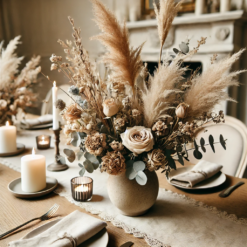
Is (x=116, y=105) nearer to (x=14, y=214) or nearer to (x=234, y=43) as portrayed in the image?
(x=14, y=214)

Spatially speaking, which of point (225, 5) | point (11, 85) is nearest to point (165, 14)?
point (11, 85)

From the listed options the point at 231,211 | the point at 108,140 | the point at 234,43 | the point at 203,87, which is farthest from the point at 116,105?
the point at 234,43

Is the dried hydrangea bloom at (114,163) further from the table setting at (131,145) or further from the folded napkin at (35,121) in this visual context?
the folded napkin at (35,121)

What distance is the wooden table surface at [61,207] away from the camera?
75 cm

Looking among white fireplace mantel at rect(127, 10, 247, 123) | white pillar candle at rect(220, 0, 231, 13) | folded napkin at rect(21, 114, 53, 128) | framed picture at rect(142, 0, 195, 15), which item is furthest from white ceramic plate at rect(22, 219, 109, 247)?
framed picture at rect(142, 0, 195, 15)

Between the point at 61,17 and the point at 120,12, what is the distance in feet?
3.84

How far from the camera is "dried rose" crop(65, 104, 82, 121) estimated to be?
737 millimetres

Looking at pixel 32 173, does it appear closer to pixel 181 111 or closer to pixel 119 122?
pixel 119 122

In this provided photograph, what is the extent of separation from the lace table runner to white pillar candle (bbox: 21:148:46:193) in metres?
0.08

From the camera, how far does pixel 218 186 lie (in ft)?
3.36

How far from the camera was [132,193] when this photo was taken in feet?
2.57

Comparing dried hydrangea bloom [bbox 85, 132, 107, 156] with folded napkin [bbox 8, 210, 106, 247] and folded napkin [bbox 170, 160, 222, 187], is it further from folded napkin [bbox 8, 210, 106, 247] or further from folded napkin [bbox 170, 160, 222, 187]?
folded napkin [bbox 170, 160, 222, 187]

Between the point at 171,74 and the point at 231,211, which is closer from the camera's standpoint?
the point at 171,74

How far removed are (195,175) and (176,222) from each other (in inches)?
10.9
